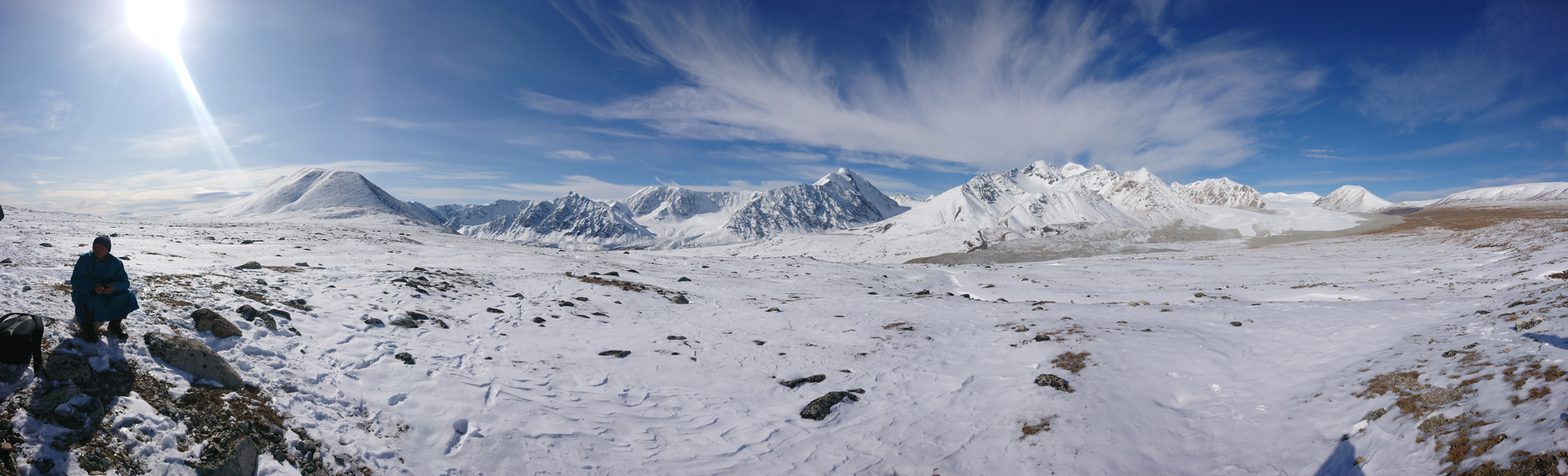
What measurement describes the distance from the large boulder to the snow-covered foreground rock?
7.9 inches

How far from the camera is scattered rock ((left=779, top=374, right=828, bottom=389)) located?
12.7 meters

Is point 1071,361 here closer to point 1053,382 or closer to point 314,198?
point 1053,382

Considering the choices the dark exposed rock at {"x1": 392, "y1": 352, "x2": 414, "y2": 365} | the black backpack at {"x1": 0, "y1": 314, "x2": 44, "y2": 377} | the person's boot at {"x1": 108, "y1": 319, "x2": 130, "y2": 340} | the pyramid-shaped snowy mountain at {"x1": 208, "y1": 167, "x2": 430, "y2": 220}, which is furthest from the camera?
the pyramid-shaped snowy mountain at {"x1": 208, "y1": 167, "x2": 430, "y2": 220}

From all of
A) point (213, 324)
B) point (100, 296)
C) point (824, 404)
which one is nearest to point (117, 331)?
point (100, 296)

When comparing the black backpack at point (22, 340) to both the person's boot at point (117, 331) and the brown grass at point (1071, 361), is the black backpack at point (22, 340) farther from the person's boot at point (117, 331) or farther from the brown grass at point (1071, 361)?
the brown grass at point (1071, 361)

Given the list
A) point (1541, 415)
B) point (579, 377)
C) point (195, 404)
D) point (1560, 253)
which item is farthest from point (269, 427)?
point (1560, 253)

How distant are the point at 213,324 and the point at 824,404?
40.8 ft

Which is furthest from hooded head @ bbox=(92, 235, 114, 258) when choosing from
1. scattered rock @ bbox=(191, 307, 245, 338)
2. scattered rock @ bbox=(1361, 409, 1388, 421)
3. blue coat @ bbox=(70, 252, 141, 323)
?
scattered rock @ bbox=(1361, 409, 1388, 421)

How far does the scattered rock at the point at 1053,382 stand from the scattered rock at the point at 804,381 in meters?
5.35

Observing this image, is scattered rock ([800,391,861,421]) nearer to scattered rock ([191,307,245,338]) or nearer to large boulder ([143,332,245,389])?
large boulder ([143,332,245,389])

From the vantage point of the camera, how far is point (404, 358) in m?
11.0

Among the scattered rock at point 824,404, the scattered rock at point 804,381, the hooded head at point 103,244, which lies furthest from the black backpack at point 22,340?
the scattered rock at point 804,381

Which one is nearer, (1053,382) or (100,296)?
(100,296)

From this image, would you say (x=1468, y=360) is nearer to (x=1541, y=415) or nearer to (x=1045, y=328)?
(x=1541, y=415)
